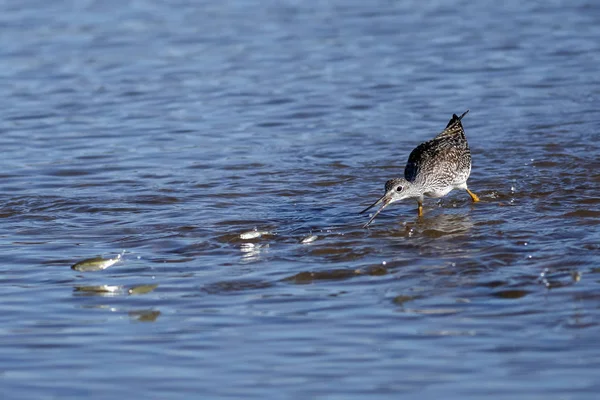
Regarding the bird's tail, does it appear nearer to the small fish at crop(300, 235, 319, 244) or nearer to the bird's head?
the bird's head

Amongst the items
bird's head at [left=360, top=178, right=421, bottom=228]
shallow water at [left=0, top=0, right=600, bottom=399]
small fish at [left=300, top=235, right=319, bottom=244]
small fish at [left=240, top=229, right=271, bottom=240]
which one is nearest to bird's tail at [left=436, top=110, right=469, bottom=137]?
shallow water at [left=0, top=0, right=600, bottom=399]

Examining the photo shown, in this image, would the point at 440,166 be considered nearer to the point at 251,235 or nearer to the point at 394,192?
the point at 394,192

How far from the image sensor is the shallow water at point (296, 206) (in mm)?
5930

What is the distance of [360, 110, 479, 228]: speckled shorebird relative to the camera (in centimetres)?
895

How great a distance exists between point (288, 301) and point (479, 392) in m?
1.84

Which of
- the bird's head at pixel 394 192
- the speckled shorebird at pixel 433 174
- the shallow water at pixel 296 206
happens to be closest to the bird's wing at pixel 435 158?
the speckled shorebird at pixel 433 174

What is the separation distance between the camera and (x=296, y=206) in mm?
9633

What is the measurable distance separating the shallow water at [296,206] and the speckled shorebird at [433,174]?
0.23 meters

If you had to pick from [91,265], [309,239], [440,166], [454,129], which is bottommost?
[309,239]

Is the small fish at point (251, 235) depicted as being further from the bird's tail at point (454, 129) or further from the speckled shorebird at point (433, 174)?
the bird's tail at point (454, 129)

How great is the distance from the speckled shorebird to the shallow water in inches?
9.1

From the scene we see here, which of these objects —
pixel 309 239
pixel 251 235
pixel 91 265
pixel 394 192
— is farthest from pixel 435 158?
pixel 91 265

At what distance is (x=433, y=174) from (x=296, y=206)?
127 cm

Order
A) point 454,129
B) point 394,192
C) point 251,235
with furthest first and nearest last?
point 454,129 < point 394,192 < point 251,235
